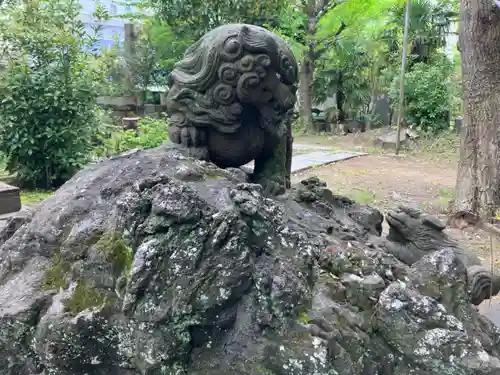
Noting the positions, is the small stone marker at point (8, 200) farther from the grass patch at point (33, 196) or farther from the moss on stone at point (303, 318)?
the moss on stone at point (303, 318)

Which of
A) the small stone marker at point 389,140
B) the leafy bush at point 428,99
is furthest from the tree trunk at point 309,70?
the small stone marker at point 389,140

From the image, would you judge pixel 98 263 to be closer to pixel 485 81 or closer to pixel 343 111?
pixel 485 81

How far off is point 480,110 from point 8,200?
5.09 m

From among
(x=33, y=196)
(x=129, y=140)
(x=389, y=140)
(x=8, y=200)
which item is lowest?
(x=33, y=196)

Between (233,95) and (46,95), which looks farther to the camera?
(46,95)

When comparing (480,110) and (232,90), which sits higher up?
(232,90)

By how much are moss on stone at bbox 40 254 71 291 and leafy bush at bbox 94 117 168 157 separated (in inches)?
234

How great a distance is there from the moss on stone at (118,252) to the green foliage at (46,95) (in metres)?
6.18

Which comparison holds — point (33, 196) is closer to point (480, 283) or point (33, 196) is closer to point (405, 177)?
point (405, 177)

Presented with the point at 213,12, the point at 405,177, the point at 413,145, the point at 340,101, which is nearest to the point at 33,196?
the point at 213,12

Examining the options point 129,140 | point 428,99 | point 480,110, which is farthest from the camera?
point 428,99

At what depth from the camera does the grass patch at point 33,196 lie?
6758 mm

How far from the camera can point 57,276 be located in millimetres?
1645

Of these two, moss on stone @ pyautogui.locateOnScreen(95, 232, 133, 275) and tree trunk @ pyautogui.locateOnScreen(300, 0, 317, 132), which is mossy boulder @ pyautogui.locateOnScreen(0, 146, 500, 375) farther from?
tree trunk @ pyautogui.locateOnScreen(300, 0, 317, 132)
